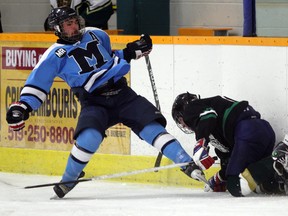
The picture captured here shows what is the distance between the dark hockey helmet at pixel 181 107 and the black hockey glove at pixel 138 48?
0.44m

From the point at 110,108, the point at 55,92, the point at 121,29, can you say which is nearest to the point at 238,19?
the point at 121,29

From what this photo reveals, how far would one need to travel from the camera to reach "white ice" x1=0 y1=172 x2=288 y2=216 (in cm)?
568

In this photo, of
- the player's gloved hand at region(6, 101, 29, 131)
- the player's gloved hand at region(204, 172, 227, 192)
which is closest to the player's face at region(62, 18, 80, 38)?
the player's gloved hand at region(6, 101, 29, 131)

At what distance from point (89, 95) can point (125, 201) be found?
2.45 ft

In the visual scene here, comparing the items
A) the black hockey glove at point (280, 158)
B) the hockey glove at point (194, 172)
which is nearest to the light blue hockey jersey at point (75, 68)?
the hockey glove at point (194, 172)

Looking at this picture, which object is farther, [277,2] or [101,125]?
[277,2]

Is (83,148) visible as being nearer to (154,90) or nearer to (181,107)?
(181,107)

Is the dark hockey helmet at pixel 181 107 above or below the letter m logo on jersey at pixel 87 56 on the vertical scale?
below

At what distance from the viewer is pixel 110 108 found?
6.75 m

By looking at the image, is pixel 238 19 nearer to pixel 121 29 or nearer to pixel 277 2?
pixel 121 29

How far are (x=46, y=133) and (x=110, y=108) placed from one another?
108 cm

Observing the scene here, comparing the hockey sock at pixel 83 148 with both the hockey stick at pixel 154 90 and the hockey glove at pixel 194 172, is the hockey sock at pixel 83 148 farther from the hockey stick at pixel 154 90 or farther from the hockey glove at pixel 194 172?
the hockey stick at pixel 154 90

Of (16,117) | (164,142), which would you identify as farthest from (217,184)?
(16,117)

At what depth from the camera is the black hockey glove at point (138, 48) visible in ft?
22.7
